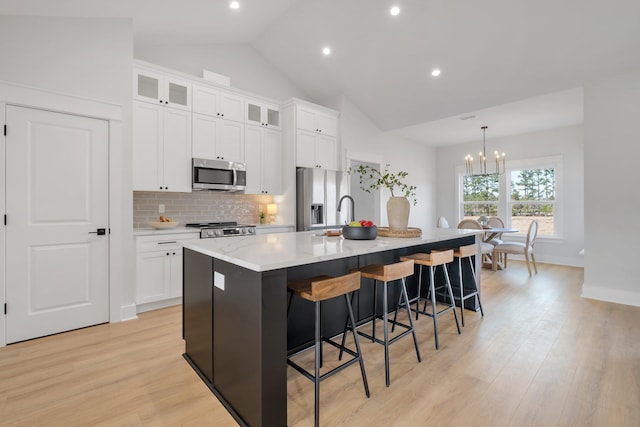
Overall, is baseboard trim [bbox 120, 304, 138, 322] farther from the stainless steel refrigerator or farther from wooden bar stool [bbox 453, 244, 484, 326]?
wooden bar stool [bbox 453, 244, 484, 326]

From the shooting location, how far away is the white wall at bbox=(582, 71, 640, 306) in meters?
3.62

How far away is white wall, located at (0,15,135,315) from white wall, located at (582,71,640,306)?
5.44 metres

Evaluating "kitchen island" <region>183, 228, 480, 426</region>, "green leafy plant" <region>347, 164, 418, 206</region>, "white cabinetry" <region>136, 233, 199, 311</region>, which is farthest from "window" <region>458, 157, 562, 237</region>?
"white cabinetry" <region>136, 233, 199, 311</region>

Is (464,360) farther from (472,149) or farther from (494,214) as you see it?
(472,149)

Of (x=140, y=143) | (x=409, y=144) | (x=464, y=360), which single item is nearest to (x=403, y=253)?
(x=464, y=360)

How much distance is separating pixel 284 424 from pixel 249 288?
718 millimetres

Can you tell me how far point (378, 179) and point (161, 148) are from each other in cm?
255

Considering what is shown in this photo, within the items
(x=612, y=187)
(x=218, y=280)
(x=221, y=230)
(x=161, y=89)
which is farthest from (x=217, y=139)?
(x=612, y=187)

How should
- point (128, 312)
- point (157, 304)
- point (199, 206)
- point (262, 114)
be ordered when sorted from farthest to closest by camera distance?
point (262, 114), point (199, 206), point (157, 304), point (128, 312)

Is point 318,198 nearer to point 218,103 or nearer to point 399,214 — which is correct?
point 218,103

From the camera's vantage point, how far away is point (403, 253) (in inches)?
122

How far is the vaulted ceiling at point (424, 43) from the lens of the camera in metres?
3.31

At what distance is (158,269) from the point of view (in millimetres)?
3424

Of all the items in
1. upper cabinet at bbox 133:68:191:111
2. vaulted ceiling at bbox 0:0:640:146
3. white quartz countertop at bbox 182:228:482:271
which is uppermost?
vaulted ceiling at bbox 0:0:640:146
